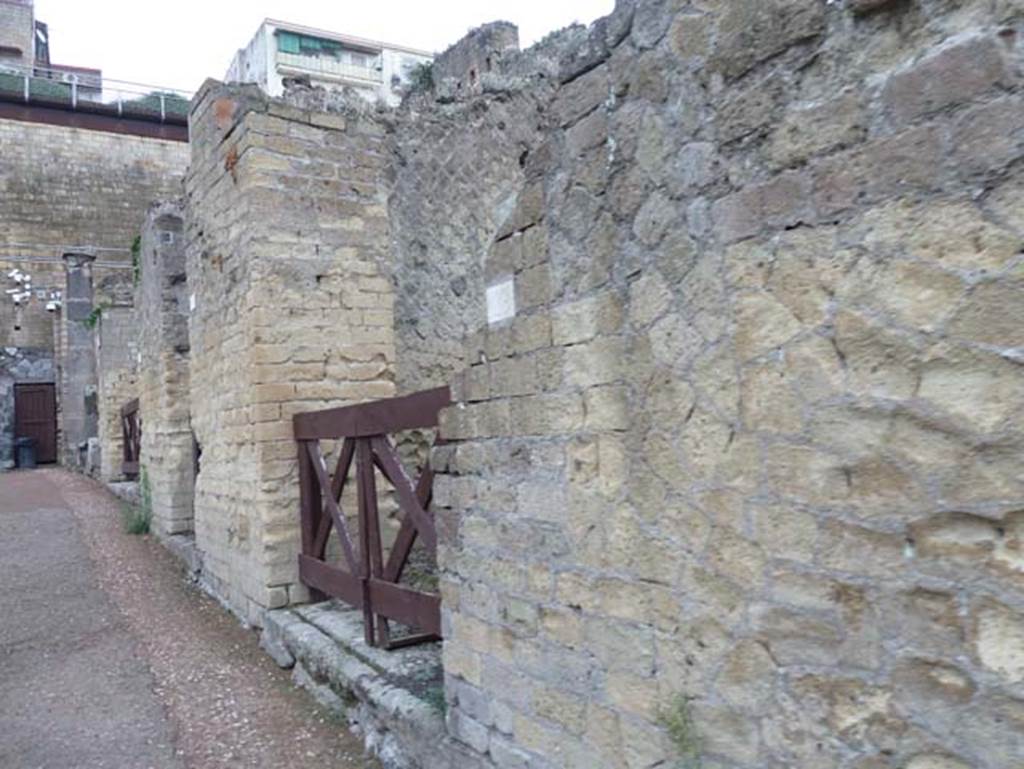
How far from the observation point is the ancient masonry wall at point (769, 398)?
4.92 feet

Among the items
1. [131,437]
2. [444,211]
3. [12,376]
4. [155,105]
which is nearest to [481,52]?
[444,211]

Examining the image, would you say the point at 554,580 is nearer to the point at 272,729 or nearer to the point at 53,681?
the point at 272,729

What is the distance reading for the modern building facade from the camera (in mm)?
45188

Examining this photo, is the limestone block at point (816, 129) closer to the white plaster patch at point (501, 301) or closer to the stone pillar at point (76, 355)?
the white plaster patch at point (501, 301)

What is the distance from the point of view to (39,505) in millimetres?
11922

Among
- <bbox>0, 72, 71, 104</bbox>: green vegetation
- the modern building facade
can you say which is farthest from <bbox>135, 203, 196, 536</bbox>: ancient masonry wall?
the modern building facade

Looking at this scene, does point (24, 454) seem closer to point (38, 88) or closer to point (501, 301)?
point (38, 88)

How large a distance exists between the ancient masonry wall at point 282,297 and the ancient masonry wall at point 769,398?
2762mm

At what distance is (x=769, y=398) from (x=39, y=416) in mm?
24508

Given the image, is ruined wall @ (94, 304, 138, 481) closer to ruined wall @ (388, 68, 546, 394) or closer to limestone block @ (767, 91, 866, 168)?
ruined wall @ (388, 68, 546, 394)

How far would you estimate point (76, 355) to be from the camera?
21031 mm

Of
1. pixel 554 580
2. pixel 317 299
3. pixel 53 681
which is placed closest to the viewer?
pixel 554 580

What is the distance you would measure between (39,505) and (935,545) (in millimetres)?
12879

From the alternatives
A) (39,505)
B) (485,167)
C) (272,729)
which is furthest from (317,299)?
(39,505)
